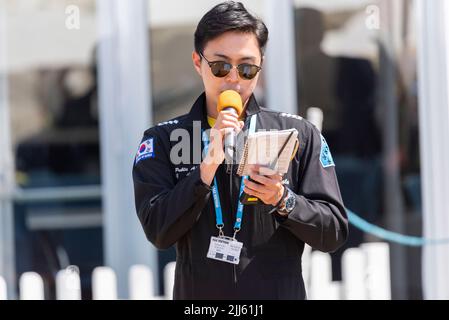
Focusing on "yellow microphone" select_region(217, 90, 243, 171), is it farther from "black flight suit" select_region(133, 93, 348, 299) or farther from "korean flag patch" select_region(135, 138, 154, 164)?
"korean flag patch" select_region(135, 138, 154, 164)

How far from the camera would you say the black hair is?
2.49 metres

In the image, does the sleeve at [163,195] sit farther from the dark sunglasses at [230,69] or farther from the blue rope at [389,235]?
the blue rope at [389,235]

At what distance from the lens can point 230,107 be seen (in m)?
2.37

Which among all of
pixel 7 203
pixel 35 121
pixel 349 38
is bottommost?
pixel 7 203

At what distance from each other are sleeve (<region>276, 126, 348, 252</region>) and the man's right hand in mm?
242

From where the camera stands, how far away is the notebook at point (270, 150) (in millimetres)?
2246

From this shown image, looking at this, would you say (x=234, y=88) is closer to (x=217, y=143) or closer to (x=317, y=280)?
(x=217, y=143)

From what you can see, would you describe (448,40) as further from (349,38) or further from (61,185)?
(61,185)

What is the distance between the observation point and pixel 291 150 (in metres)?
2.30

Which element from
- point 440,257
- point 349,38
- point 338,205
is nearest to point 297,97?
point 349,38

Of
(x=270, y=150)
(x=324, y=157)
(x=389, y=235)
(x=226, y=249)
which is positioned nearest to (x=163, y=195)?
(x=226, y=249)

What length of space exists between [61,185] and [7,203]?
0.62 m

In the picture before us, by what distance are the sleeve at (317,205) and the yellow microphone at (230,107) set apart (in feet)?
0.78

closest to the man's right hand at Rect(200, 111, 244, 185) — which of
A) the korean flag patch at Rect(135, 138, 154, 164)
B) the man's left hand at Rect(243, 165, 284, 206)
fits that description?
the man's left hand at Rect(243, 165, 284, 206)
